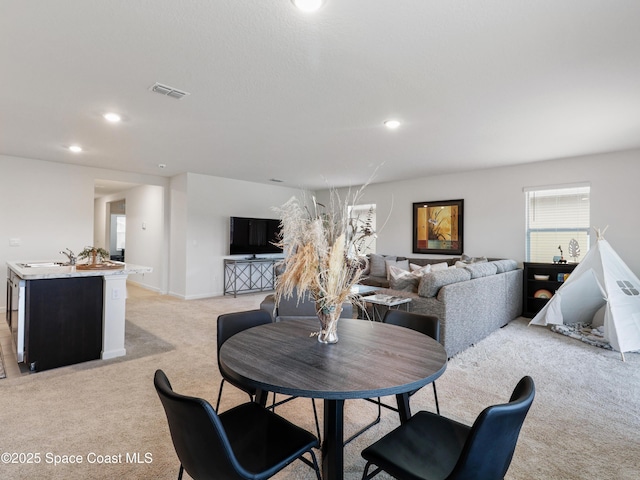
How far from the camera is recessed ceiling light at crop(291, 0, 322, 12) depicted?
177cm

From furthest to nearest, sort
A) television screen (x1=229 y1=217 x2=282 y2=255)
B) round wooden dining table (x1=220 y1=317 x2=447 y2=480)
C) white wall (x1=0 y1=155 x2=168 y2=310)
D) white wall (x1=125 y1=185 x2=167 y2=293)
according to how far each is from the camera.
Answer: white wall (x1=125 y1=185 x2=167 y2=293), television screen (x1=229 y1=217 x2=282 y2=255), white wall (x1=0 y1=155 x2=168 y2=310), round wooden dining table (x1=220 y1=317 x2=447 y2=480)

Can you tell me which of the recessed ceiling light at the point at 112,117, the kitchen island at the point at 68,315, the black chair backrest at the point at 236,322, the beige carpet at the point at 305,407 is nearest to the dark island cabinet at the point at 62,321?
the kitchen island at the point at 68,315

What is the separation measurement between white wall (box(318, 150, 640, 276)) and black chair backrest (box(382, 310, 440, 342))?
229 cm

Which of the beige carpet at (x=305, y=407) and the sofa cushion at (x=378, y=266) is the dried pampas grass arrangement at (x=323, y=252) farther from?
the sofa cushion at (x=378, y=266)

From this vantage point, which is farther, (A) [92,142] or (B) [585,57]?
(A) [92,142]

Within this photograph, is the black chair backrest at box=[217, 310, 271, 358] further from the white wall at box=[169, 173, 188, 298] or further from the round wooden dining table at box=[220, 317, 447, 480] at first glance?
the white wall at box=[169, 173, 188, 298]

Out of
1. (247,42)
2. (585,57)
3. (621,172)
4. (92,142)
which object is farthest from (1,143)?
(621,172)

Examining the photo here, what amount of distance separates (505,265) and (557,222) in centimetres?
120

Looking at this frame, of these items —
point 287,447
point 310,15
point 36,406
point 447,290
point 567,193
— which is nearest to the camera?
point 287,447

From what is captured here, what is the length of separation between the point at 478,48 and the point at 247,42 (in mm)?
1497

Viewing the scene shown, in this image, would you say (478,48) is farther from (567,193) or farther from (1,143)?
(1,143)

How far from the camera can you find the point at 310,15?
1900 mm

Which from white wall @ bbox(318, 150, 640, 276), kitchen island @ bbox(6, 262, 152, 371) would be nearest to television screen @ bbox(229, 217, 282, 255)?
white wall @ bbox(318, 150, 640, 276)

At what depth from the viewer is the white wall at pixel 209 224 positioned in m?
6.55
